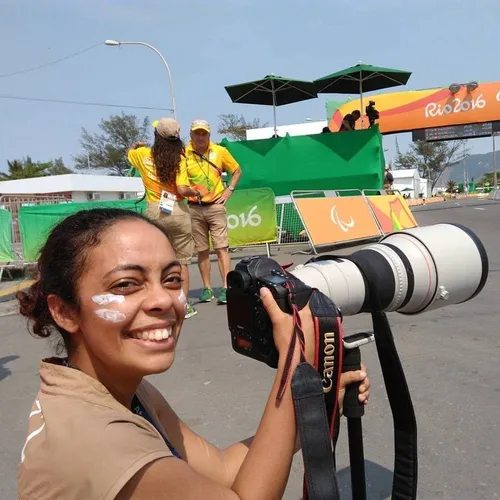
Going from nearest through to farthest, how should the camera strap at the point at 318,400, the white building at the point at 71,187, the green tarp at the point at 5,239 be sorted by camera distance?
the camera strap at the point at 318,400 → the green tarp at the point at 5,239 → the white building at the point at 71,187

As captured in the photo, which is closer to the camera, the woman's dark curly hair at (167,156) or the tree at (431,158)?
the woman's dark curly hair at (167,156)

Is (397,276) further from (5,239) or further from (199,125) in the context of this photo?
(5,239)

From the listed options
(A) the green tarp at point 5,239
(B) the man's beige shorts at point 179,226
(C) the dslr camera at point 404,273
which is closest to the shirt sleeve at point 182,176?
(B) the man's beige shorts at point 179,226

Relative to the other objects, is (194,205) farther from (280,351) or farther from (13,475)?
(280,351)

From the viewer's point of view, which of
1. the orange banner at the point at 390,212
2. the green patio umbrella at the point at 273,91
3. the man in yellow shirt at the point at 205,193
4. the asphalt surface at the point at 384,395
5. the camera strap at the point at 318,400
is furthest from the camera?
the green patio umbrella at the point at 273,91

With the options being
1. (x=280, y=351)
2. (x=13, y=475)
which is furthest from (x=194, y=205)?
(x=280, y=351)

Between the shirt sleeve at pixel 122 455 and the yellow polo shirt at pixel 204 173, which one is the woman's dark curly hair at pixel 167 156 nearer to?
the yellow polo shirt at pixel 204 173

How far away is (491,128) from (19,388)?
19636 mm

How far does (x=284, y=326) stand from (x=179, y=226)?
363cm

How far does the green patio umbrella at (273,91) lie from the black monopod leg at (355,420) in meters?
12.4

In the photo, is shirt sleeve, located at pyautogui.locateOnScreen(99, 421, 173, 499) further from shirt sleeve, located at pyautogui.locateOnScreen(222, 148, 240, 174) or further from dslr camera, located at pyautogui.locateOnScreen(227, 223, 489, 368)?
shirt sleeve, located at pyautogui.locateOnScreen(222, 148, 240, 174)

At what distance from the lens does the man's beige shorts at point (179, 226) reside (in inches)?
181

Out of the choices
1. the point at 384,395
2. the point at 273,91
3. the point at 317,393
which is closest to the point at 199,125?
the point at 384,395

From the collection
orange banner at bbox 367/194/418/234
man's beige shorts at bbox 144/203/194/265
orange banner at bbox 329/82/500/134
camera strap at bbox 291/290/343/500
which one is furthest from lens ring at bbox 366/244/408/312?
orange banner at bbox 329/82/500/134
